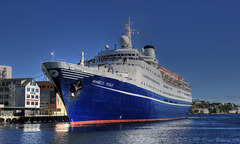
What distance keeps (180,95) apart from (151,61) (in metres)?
24.0

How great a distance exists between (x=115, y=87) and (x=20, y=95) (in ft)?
147

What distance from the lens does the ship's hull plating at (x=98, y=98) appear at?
40.4m

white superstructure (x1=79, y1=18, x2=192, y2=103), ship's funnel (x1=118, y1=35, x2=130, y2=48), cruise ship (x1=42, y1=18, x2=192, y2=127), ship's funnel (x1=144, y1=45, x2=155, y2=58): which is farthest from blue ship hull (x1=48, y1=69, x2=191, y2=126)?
ship's funnel (x1=144, y1=45, x2=155, y2=58)

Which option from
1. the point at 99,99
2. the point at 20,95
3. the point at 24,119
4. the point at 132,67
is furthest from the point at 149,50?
the point at 20,95

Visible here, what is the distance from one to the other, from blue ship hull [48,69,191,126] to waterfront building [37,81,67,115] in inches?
1636

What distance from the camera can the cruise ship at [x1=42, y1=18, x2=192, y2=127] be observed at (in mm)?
40531

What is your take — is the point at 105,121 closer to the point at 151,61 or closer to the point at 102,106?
the point at 102,106

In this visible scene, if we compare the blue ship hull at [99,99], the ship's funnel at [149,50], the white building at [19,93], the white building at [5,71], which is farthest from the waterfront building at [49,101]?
the white building at [5,71]

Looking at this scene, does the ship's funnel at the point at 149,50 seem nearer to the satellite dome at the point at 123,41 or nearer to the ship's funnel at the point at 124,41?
the ship's funnel at the point at 124,41

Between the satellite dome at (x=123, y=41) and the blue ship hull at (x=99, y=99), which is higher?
the satellite dome at (x=123, y=41)

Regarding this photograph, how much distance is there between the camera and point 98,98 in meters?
42.9

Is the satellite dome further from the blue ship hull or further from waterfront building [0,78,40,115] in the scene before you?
waterfront building [0,78,40,115]

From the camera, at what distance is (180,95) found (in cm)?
8475

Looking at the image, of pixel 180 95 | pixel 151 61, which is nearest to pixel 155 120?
pixel 151 61
